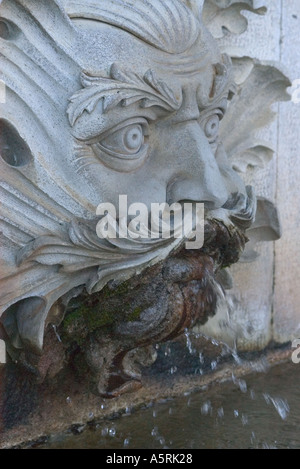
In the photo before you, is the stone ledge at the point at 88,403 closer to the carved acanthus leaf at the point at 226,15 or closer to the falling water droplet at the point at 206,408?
the falling water droplet at the point at 206,408

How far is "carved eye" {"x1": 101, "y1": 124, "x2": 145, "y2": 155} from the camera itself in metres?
1.71

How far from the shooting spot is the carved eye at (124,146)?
5.61ft

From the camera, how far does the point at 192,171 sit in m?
1.83

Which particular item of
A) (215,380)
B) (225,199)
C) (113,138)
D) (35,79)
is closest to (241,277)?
(215,380)

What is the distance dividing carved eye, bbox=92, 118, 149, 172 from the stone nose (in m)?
0.09

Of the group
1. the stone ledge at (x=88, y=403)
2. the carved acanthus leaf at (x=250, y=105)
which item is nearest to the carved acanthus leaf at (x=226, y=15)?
the carved acanthus leaf at (x=250, y=105)

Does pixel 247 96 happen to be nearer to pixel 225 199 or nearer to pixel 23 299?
→ pixel 225 199

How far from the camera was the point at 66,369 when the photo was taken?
2.01 m

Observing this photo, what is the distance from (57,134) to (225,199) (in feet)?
1.48

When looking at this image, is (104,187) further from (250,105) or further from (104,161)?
(250,105)

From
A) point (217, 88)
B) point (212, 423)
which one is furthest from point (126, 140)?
point (212, 423)

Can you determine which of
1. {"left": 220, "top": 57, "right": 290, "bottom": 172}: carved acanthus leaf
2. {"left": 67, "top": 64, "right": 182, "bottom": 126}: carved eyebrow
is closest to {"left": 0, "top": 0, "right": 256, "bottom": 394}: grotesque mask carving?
{"left": 67, "top": 64, "right": 182, "bottom": 126}: carved eyebrow

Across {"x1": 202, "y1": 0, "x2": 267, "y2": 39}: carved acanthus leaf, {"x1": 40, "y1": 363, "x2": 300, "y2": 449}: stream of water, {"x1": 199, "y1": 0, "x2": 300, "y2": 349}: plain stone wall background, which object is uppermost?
{"x1": 202, "y1": 0, "x2": 267, "y2": 39}: carved acanthus leaf

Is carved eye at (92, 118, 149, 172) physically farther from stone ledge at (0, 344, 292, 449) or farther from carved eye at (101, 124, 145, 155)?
stone ledge at (0, 344, 292, 449)
